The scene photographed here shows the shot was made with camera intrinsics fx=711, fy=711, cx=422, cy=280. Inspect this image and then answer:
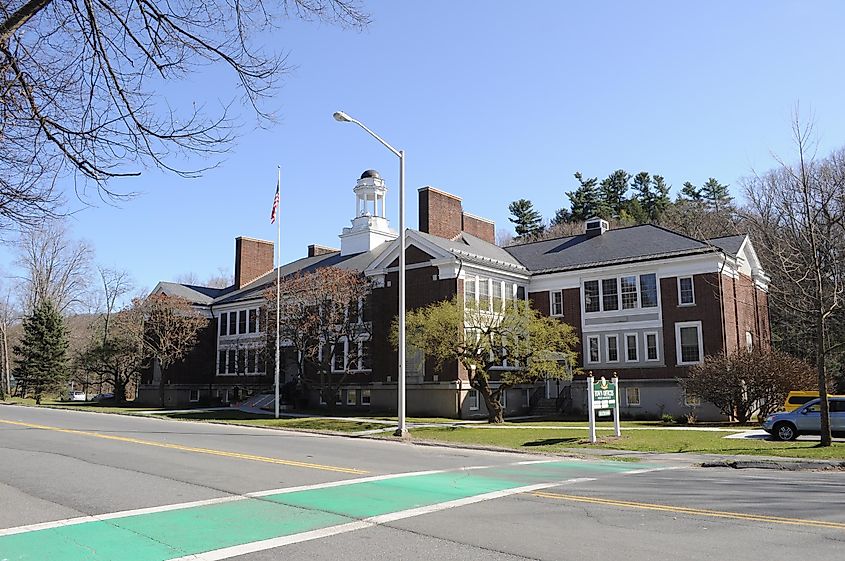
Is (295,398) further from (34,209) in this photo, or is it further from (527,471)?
(34,209)

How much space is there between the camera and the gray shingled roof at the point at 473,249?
38750mm

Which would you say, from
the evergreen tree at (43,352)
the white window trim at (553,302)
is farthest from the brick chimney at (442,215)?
the evergreen tree at (43,352)

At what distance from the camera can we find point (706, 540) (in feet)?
26.0

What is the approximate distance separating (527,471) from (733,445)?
10.3 meters

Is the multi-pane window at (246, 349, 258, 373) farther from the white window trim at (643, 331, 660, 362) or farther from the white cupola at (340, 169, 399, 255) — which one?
the white window trim at (643, 331, 660, 362)

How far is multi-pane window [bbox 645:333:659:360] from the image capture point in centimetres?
3709

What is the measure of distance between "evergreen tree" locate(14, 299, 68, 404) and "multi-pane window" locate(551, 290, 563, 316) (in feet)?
145

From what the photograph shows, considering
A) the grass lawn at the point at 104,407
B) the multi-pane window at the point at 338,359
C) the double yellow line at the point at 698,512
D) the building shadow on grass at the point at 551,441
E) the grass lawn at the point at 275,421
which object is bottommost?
the building shadow on grass at the point at 551,441

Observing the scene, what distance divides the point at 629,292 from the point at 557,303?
4511mm

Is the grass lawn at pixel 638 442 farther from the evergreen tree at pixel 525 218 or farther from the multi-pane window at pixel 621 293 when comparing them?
the evergreen tree at pixel 525 218

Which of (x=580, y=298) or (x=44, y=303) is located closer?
(x=580, y=298)

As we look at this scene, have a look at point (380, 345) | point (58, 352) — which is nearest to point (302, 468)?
point (380, 345)

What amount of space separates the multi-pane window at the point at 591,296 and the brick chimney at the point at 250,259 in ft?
92.8

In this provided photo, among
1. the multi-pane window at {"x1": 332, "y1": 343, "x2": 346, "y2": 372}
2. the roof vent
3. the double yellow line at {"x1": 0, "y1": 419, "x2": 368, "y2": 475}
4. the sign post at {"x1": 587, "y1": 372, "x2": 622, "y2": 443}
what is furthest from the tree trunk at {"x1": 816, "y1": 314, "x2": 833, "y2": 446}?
the multi-pane window at {"x1": 332, "y1": 343, "x2": 346, "y2": 372}
